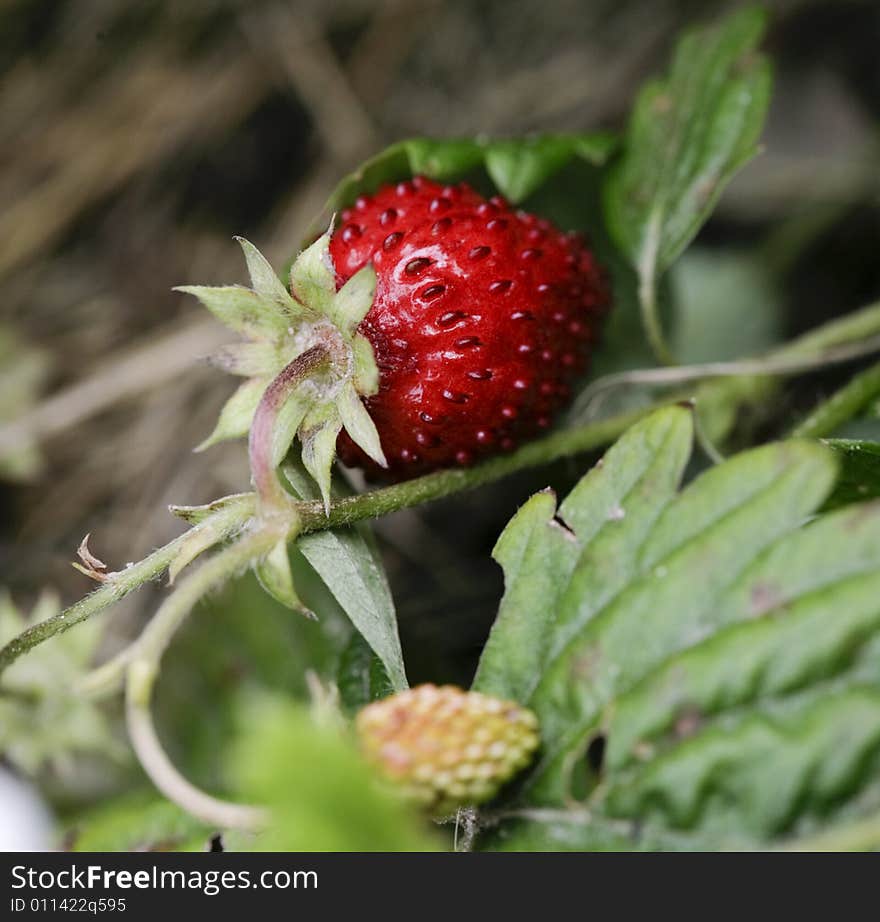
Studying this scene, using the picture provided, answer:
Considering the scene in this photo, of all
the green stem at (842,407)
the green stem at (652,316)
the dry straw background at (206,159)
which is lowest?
the green stem at (842,407)

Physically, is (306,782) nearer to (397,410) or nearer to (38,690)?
(397,410)

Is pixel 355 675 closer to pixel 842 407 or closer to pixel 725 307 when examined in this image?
pixel 842 407

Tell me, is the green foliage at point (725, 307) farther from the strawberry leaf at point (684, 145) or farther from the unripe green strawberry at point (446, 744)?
the unripe green strawberry at point (446, 744)

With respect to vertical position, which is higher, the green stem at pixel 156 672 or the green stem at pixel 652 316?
the green stem at pixel 652 316

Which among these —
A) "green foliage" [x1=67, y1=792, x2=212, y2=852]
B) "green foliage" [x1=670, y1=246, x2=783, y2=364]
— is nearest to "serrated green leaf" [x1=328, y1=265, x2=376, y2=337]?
"green foliage" [x1=67, y1=792, x2=212, y2=852]

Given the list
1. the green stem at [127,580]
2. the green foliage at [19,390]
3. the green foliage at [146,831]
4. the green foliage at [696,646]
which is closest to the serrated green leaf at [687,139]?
the green foliage at [696,646]

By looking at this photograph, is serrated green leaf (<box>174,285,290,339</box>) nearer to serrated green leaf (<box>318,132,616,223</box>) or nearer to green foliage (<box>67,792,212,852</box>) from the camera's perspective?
serrated green leaf (<box>318,132,616,223</box>)
